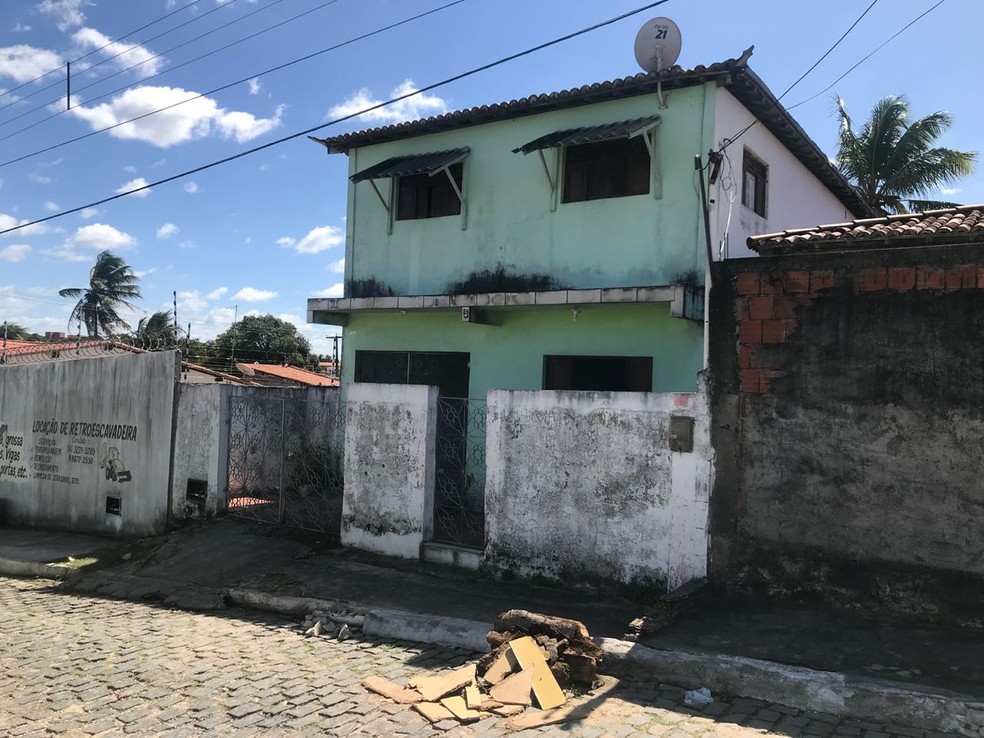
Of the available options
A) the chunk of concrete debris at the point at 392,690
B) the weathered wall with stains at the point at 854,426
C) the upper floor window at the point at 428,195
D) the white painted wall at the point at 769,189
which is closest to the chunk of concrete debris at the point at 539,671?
the chunk of concrete debris at the point at 392,690

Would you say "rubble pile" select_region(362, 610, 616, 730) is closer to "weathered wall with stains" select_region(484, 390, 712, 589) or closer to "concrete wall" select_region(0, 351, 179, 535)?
"weathered wall with stains" select_region(484, 390, 712, 589)

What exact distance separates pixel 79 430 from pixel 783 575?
10717 millimetres

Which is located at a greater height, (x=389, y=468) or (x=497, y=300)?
(x=497, y=300)

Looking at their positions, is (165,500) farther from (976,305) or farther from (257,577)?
(976,305)

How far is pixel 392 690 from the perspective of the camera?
4836 mm

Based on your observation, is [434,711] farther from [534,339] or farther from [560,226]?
[560,226]

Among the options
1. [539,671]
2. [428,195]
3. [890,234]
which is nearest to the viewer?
[539,671]

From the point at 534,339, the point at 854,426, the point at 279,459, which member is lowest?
the point at 279,459

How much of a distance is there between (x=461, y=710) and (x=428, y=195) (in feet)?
27.6

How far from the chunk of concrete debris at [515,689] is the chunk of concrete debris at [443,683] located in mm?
243

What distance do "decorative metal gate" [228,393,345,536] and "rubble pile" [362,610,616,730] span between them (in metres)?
4.94

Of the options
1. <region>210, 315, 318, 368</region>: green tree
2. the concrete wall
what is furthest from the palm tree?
the concrete wall

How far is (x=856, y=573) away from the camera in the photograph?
18.4 ft

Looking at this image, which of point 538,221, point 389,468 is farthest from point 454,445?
point 538,221
